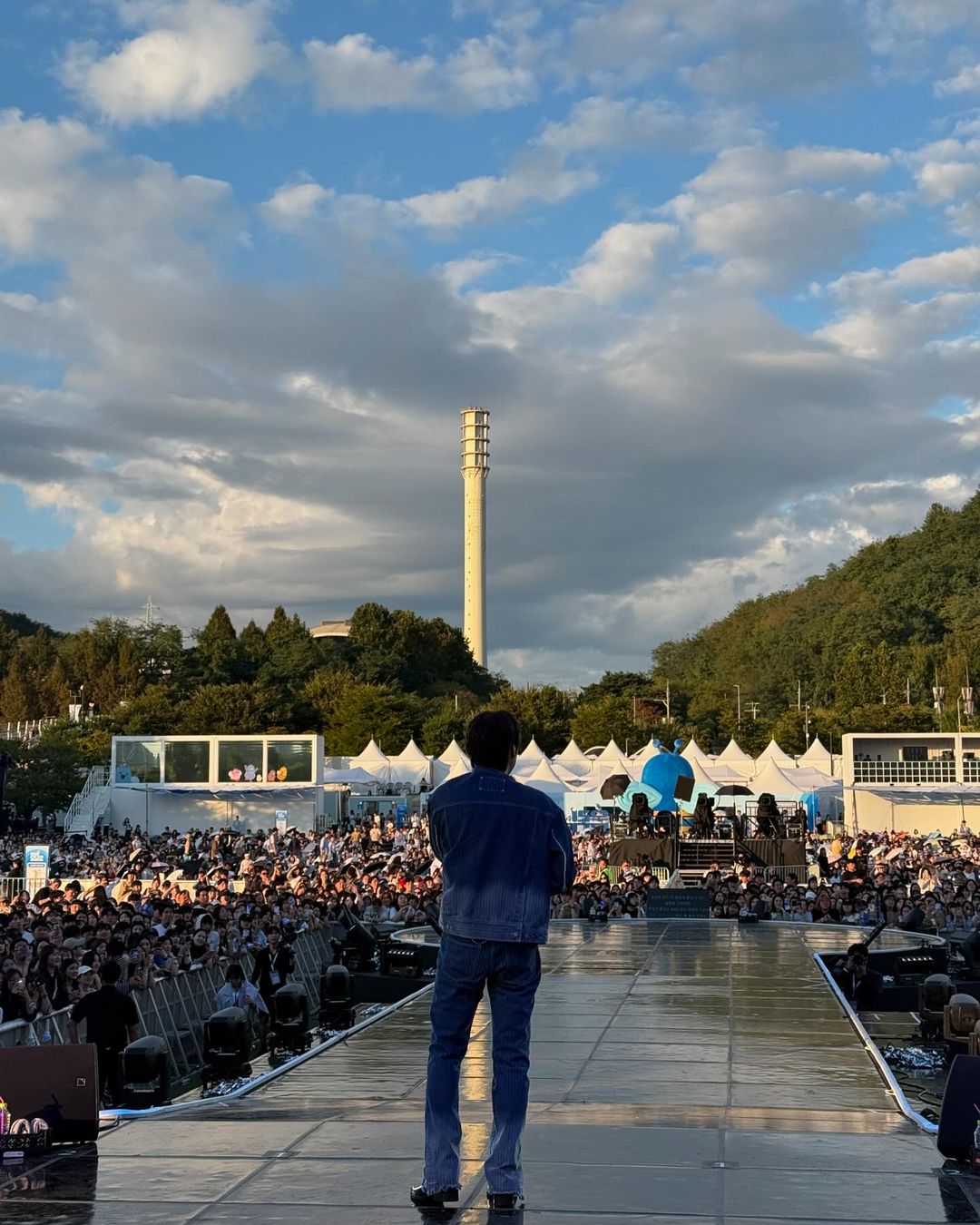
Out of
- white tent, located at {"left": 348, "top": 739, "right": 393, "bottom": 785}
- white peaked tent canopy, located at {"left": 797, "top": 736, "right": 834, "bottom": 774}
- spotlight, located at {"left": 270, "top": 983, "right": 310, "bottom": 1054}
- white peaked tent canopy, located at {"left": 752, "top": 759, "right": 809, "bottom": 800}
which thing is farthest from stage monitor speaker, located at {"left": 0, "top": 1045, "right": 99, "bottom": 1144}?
white peaked tent canopy, located at {"left": 797, "top": 736, "right": 834, "bottom": 774}

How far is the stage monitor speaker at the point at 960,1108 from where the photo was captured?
18.6 feet

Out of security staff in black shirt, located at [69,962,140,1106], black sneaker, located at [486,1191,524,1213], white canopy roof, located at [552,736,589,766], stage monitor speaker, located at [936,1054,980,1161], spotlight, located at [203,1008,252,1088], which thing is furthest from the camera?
white canopy roof, located at [552,736,589,766]

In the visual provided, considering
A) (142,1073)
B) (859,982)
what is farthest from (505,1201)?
(859,982)

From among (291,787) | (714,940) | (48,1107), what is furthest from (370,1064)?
(291,787)

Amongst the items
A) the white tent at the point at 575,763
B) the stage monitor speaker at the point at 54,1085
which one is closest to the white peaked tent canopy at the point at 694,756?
the white tent at the point at 575,763

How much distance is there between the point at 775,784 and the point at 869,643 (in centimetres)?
8826

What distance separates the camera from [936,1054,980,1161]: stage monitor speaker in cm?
568

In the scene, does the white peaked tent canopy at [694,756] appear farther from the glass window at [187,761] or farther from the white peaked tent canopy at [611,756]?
the glass window at [187,761]

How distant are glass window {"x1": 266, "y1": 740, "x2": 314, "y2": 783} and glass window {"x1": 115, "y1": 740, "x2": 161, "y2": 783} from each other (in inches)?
183

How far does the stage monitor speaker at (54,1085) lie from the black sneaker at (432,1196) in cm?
175

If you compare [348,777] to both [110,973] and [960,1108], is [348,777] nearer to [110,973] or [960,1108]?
[110,973]

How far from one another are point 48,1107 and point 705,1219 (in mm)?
2882

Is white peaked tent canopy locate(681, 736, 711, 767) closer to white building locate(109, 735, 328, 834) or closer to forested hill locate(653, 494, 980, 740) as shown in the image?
white building locate(109, 735, 328, 834)

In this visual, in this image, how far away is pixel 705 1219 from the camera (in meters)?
4.83
